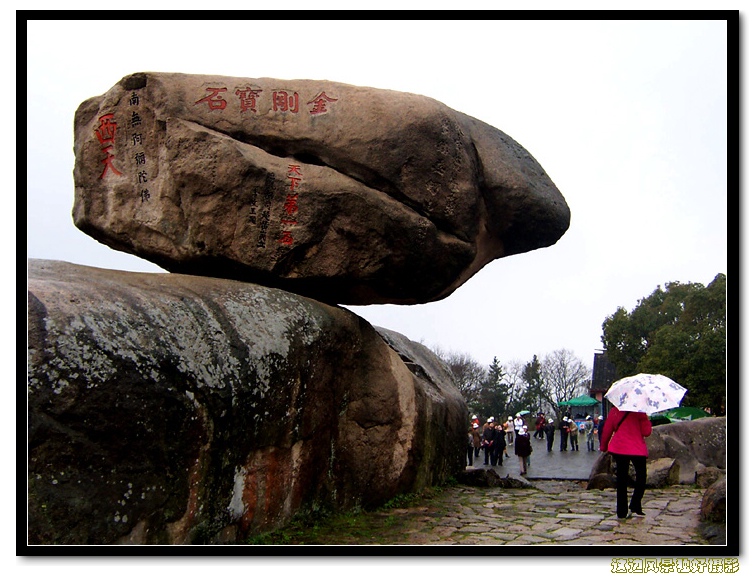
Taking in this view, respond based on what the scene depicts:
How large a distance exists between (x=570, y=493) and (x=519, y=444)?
190 inches

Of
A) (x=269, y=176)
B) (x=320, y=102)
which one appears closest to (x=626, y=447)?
(x=269, y=176)

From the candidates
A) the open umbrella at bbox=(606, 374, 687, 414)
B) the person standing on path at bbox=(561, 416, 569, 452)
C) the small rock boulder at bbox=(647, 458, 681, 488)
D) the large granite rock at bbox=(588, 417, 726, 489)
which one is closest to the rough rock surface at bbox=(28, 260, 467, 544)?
the open umbrella at bbox=(606, 374, 687, 414)

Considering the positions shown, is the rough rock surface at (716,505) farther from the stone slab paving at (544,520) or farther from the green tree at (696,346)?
the green tree at (696,346)

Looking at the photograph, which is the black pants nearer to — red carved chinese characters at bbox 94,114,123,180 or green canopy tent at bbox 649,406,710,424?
red carved chinese characters at bbox 94,114,123,180

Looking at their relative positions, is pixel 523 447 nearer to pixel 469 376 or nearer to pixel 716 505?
pixel 716 505

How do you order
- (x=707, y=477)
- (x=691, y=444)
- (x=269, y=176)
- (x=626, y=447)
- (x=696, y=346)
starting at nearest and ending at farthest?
(x=626, y=447), (x=269, y=176), (x=707, y=477), (x=691, y=444), (x=696, y=346)

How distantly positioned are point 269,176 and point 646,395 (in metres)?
4.38

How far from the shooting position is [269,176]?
24.1 feet

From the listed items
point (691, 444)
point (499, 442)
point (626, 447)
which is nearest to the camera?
point (626, 447)

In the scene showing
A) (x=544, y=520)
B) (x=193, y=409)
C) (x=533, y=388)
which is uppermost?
(x=193, y=409)

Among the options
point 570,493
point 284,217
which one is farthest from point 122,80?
point 570,493

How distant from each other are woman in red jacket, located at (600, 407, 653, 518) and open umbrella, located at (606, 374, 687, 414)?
15cm

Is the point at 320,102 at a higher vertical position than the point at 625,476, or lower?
higher

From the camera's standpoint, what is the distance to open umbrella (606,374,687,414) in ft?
23.5
